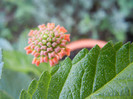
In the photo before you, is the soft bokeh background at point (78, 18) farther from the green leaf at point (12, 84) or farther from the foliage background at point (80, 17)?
the green leaf at point (12, 84)

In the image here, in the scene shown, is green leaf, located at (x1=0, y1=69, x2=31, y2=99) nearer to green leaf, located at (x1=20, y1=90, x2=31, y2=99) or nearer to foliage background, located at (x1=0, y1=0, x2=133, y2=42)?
green leaf, located at (x1=20, y1=90, x2=31, y2=99)

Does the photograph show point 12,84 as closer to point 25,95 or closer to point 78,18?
point 25,95

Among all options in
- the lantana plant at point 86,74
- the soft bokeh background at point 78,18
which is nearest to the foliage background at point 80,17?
the soft bokeh background at point 78,18

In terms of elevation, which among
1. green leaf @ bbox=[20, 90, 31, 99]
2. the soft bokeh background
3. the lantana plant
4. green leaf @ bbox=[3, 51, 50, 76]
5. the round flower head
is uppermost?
the soft bokeh background

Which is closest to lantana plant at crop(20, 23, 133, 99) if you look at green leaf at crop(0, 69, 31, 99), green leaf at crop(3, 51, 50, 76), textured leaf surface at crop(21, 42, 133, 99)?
textured leaf surface at crop(21, 42, 133, 99)

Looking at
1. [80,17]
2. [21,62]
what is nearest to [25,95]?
[21,62]

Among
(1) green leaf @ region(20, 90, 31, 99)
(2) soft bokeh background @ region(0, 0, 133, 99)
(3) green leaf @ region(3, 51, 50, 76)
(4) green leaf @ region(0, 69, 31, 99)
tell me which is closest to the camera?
(1) green leaf @ region(20, 90, 31, 99)

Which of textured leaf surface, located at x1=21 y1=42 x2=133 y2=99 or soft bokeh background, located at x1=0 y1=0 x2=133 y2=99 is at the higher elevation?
soft bokeh background, located at x1=0 y1=0 x2=133 y2=99

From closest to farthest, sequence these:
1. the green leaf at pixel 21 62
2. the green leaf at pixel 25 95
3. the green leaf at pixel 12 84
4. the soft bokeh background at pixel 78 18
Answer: the green leaf at pixel 25 95 < the green leaf at pixel 12 84 < the green leaf at pixel 21 62 < the soft bokeh background at pixel 78 18
